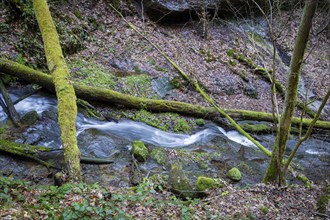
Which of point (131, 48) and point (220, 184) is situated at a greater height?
point (131, 48)

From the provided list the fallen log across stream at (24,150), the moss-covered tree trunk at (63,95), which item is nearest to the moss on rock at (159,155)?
the moss-covered tree trunk at (63,95)

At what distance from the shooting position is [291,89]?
583 centimetres

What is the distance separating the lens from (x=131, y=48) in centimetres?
1209

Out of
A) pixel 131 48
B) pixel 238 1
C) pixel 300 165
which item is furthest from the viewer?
pixel 238 1

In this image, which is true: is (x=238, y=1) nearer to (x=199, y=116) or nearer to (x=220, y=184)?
(x=199, y=116)

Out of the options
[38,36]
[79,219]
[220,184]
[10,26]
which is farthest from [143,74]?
[79,219]

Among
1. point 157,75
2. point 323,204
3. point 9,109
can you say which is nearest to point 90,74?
point 157,75

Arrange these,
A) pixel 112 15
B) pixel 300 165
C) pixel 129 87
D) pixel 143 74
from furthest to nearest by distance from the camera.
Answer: pixel 112 15 → pixel 143 74 → pixel 129 87 → pixel 300 165

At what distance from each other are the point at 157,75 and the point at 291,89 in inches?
241

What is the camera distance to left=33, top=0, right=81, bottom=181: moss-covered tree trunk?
5438 millimetres

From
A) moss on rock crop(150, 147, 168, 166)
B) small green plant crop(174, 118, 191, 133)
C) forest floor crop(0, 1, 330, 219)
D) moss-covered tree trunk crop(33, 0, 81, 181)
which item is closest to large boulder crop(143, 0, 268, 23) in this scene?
forest floor crop(0, 1, 330, 219)

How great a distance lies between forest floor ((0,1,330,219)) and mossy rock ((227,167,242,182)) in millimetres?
693

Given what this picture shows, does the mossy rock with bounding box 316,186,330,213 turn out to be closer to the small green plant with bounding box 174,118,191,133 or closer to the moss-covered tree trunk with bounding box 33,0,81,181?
the moss-covered tree trunk with bounding box 33,0,81,181

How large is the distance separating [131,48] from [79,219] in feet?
30.9
